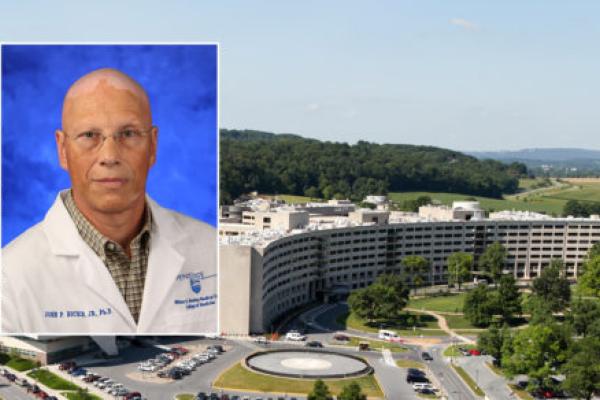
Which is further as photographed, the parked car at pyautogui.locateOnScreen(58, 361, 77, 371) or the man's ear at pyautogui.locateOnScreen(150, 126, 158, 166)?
the parked car at pyautogui.locateOnScreen(58, 361, 77, 371)

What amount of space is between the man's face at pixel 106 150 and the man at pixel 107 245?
17 mm

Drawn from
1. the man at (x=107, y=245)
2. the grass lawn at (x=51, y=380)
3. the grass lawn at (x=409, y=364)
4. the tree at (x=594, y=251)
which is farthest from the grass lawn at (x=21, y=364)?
the tree at (x=594, y=251)

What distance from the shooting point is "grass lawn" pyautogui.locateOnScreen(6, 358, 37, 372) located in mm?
33094

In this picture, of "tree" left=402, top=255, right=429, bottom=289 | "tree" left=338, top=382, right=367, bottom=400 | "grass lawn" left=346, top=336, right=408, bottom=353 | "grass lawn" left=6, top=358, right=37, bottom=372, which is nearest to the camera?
"tree" left=338, top=382, right=367, bottom=400

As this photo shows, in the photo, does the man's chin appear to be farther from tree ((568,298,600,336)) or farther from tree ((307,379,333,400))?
tree ((568,298,600,336))

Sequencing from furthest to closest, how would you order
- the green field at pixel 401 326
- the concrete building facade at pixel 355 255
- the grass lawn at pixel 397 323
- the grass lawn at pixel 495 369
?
the grass lawn at pixel 397 323, the green field at pixel 401 326, the concrete building facade at pixel 355 255, the grass lawn at pixel 495 369

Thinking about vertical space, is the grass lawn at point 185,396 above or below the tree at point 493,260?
Result: below

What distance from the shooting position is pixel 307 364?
34.1 metres

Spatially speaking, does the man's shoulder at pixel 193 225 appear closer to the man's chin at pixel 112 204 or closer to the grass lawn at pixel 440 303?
the man's chin at pixel 112 204

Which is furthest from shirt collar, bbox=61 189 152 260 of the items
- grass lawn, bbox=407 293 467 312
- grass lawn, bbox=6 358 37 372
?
grass lawn, bbox=407 293 467 312

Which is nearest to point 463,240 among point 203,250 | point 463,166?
point 203,250

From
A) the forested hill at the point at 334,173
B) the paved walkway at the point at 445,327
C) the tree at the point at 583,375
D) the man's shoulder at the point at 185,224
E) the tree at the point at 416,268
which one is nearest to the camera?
the man's shoulder at the point at 185,224

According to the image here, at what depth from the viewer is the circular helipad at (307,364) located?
1294 inches

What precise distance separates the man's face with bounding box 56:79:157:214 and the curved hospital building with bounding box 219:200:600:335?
23578 mm
